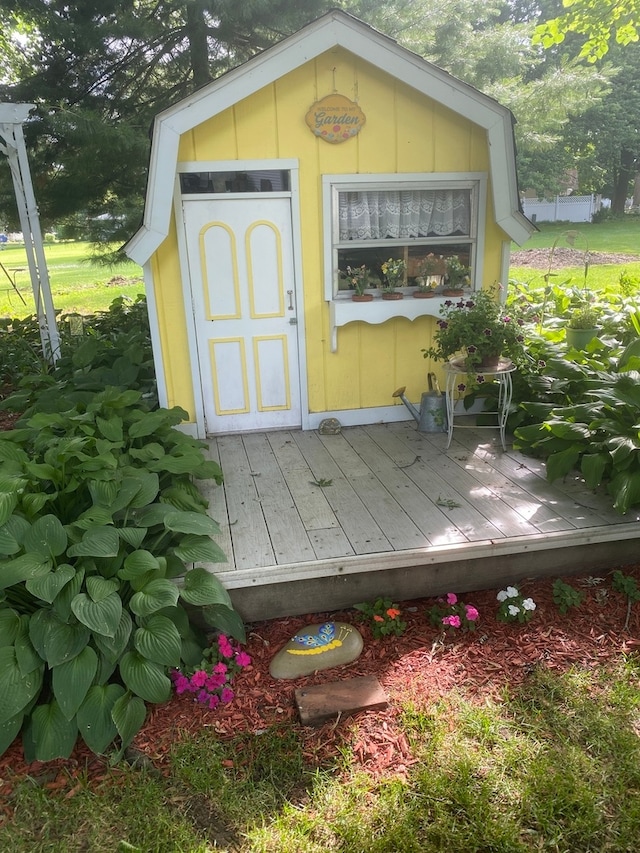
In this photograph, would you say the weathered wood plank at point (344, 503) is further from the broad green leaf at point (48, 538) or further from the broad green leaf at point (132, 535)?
the broad green leaf at point (48, 538)

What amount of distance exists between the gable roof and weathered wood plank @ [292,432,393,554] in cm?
174

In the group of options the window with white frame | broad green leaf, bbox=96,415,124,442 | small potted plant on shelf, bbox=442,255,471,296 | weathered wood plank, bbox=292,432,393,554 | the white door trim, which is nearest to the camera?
weathered wood plank, bbox=292,432,393,554

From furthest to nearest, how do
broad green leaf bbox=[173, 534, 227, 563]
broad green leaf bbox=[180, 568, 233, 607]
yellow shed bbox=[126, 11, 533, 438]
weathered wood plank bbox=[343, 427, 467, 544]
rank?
yellow shed bbox=[126, 11, 533, 438]
weathered wood plank bbox=[343, 427, 467, 544]
broad green leaf bbox=[173, 534, 227, 563]
broad green leaf bbox=[180, 568, 233, 607]

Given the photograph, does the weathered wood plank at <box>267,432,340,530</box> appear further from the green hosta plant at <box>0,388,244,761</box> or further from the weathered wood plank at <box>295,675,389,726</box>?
the weathered wood plank at <box>295,675,389,726</box>

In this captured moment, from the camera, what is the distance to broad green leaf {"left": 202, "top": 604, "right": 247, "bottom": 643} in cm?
278

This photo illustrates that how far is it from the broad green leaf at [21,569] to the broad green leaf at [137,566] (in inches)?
11.4

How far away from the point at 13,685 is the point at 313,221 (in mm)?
3483

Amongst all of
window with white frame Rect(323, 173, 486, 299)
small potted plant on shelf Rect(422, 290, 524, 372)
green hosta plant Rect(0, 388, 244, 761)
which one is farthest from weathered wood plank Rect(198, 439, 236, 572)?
small potted plant on shelf Rect(422, 290, 524, 372)

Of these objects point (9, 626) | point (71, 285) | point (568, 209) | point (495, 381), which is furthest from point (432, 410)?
point (568, 209)

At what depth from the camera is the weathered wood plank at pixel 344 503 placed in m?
3.19

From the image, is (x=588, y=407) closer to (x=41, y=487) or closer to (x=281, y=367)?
(x=281, y=367)

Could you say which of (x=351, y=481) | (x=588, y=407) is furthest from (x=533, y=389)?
(x=351, y=481)

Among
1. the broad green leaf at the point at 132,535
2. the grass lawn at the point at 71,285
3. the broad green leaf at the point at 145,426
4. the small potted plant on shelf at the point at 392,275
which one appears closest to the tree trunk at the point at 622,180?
the grass lawn at the point at 71,285

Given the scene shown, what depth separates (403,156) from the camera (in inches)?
178
